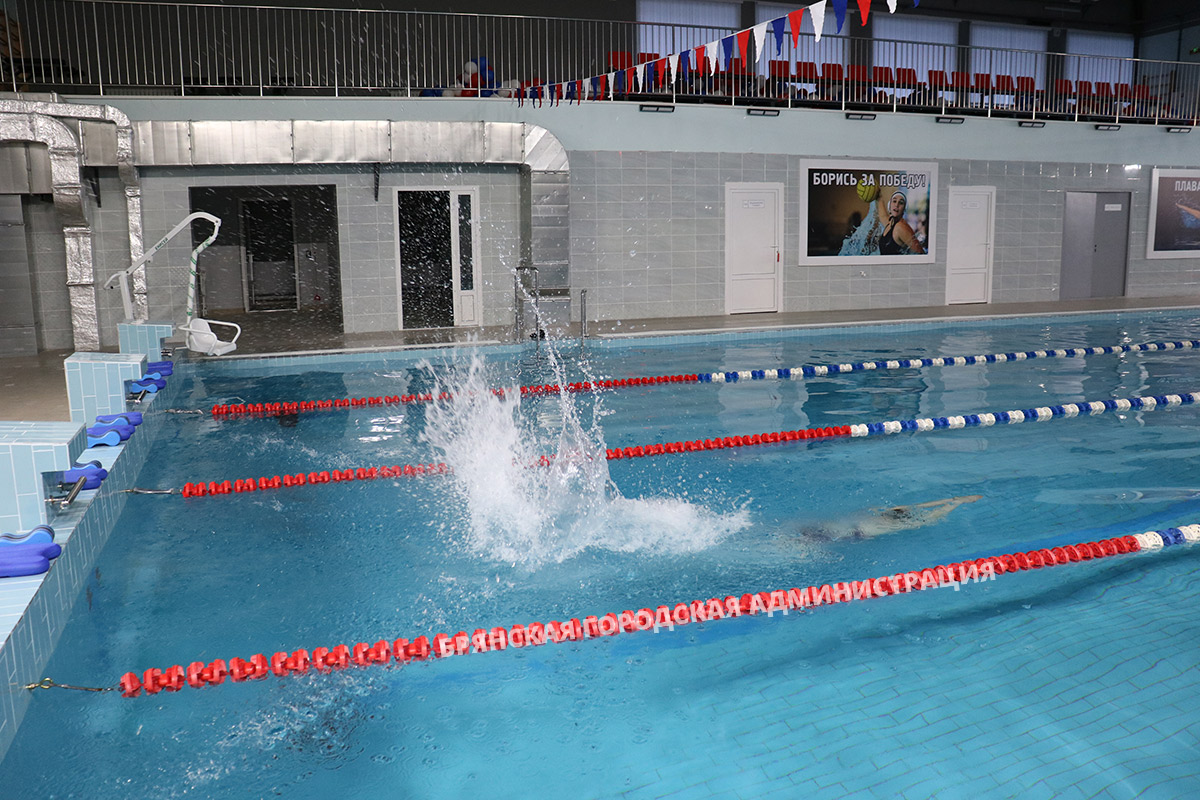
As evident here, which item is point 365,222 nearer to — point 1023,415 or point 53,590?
point 1023,415

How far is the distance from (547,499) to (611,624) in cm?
158

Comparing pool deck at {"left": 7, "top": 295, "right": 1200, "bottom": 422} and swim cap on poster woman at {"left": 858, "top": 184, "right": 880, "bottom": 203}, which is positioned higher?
swim cap on poster woman at {"left": 858, "top": 184, "right": 880, "bottom": 203}

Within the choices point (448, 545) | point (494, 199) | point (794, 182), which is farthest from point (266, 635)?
point (794, 182)

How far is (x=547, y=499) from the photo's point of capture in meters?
4.86

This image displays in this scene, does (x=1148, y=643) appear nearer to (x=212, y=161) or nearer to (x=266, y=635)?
(x=266, y=635)

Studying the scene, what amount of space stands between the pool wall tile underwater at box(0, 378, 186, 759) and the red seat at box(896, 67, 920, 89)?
1308 cm

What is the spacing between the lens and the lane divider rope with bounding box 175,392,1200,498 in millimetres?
5242

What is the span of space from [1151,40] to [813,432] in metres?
17.6

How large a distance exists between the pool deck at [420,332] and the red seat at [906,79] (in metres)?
3.66

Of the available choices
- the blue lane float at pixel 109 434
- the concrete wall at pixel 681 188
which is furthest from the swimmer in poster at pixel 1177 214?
the blue lane float at pixel 109 434

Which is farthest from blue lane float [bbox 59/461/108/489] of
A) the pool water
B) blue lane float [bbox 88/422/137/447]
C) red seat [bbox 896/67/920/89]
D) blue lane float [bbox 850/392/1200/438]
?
red seat [bbox 896/67/920/89]

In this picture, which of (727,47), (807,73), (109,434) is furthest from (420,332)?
(807,73)

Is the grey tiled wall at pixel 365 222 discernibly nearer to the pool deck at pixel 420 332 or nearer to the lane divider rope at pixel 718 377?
the pool deck at pixel 420 332

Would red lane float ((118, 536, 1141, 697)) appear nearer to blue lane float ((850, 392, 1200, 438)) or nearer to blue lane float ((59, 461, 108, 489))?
blue lane float ((59, 461, 108, 489))
